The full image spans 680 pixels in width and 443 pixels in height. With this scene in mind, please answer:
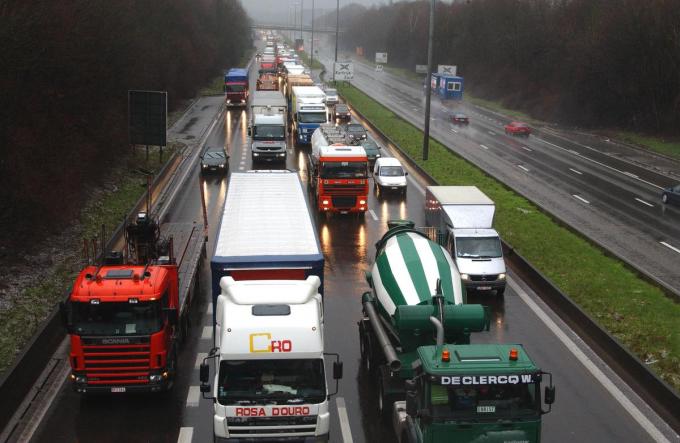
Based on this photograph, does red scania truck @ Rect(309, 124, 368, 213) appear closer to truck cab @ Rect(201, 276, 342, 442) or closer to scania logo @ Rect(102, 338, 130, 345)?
scania logo @ Rect(102, 338, 130, 345)

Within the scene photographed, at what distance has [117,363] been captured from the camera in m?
15.0

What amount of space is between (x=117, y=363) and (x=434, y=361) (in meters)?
7.05

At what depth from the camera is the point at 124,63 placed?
47.5 meters

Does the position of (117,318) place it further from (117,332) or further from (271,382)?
(271,382)

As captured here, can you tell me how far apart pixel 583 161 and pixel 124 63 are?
33.4 meters

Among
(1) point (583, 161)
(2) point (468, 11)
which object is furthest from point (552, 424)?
(2) point (468, 11)

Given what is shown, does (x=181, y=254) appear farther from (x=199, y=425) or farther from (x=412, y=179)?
(x=412, y=179)

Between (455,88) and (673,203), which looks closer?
(673,203)

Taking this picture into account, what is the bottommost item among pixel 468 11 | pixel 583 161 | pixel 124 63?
pixel 583 161

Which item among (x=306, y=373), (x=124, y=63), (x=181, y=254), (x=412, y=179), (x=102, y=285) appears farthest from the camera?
(x=124, y=63)

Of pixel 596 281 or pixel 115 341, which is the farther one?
pixel 596 281

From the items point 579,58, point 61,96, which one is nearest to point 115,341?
point 61,96

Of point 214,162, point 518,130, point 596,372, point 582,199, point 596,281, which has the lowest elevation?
point 582,199

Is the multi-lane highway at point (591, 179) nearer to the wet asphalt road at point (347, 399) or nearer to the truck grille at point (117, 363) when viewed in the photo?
the wet asphalt road at point (347, 399)
